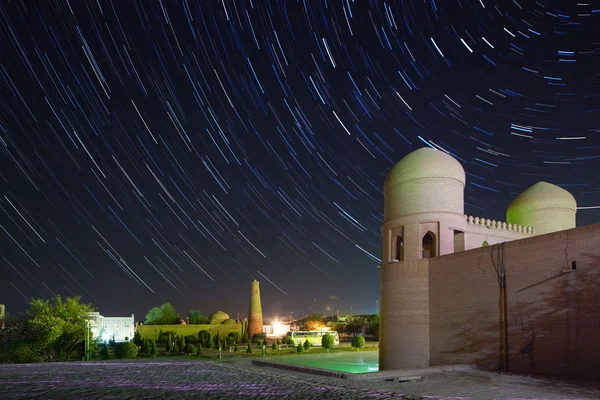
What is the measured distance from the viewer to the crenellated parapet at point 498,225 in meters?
19.8

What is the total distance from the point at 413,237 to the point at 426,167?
97.8 inches

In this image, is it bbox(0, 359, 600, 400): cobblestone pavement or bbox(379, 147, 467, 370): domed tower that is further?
bbox(379, 147, 467, 370): domed tower

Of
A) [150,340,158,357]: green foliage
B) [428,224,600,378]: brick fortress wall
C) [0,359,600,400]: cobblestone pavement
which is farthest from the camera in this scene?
[150,340,158,357]: green foliage

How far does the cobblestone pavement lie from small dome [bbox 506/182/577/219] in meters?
11.3

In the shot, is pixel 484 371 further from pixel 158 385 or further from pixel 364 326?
pixel 364 326

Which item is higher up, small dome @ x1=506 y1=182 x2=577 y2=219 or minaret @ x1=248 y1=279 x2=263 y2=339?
small dome @ x1=506 y1=182 x2=577 y2=219

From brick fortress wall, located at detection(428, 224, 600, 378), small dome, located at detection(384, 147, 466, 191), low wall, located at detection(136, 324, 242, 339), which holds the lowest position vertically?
low wall, located at detection(136, 324, 242, 339)

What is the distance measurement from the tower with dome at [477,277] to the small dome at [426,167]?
0.12 ft

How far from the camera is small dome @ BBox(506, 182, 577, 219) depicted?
2186 centimetres

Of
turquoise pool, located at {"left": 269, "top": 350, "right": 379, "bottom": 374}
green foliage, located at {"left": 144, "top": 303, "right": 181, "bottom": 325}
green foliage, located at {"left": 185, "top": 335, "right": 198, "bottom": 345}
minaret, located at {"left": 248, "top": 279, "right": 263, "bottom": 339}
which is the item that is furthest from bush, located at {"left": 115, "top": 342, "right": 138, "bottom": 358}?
green foliage, located at {"left": 144, "top": 303, "right": 181, "bottom": 325}

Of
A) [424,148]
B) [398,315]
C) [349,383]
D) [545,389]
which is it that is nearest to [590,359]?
[545,389]

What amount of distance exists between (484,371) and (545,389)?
11.5 feet

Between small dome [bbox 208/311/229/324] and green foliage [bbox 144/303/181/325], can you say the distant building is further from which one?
small dome [bbox 208/311/229/324]

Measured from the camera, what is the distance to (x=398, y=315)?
61.5 ft
